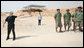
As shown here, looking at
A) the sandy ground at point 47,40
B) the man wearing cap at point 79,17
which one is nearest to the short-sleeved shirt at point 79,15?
the man wearing cap at point 79,17

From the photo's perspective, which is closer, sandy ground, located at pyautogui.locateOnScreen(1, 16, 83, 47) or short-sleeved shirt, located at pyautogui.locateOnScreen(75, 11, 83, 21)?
sandy ground, located at pyautogui.locateOnScreen(1, 16, 83, 47)

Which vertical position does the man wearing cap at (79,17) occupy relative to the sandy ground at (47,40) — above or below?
above

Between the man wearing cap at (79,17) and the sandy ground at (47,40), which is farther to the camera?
the man wearing cap at (79,17)

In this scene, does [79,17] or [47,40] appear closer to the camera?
[47,40]

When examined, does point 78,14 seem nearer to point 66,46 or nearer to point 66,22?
point 66,22

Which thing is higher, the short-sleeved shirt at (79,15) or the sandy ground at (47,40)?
the short-sleeved shirt at (79,15)

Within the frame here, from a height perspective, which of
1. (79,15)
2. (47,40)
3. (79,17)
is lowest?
(47,40)

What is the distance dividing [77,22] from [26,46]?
4876 mm

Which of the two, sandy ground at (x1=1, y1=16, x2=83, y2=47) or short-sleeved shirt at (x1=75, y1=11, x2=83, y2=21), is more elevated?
short-sleeved shirt at (x1=75, y1=11, x2=83, y2=21)

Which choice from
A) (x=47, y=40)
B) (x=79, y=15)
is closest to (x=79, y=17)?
(x=79, y=15)

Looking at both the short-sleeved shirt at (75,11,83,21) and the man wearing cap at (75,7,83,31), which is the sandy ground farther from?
the short-sleeved shirt at (75,11,83,21)

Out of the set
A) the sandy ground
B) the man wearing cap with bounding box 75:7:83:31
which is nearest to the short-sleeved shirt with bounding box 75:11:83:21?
the man wearing cap with bounding box 75:7:83:31

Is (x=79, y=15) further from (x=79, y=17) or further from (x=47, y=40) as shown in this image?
(x=47, y=40)

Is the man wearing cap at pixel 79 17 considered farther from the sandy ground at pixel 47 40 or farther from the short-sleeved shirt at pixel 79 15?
the sandy ground at pixel 47 40
